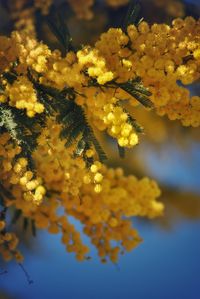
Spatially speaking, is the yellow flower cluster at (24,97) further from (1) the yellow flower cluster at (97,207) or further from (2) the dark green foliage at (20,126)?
(1) the yellow flower cluster at (97,207)

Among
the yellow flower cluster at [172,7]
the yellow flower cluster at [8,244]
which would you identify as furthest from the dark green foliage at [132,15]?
the yellow flower cluster at [172,7]

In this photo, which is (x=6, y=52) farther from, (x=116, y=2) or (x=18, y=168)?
(x=116, y=2)

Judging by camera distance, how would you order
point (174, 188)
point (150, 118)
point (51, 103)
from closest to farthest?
1. point (51, 103)
2. point (150, 118)
3. point (174, 188)

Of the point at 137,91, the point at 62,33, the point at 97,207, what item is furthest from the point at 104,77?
the point at 97,207

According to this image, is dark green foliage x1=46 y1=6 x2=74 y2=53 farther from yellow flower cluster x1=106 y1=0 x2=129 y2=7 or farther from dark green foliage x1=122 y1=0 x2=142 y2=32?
yellow flower cluster x1=106 y1=0 x2=129 y2=7

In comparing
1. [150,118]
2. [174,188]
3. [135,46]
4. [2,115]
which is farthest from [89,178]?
[174,188]

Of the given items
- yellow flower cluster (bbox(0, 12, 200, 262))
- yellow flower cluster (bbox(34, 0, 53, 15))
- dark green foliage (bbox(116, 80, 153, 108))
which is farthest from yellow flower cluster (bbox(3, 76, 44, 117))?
yellow flower cluster (bbox(34, 0, 53, 15))

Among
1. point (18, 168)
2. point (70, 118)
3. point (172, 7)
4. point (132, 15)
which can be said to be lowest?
point (18, 168)

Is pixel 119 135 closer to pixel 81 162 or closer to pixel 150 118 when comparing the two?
pixel 81 162
